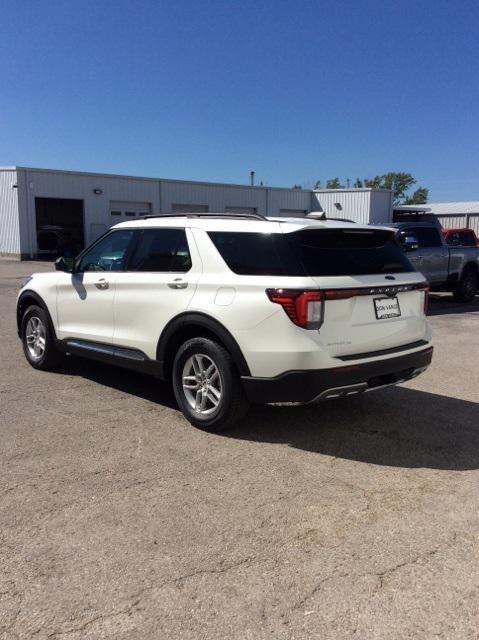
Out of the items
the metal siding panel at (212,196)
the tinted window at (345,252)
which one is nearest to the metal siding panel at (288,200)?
the metal siding panel at (212,196)

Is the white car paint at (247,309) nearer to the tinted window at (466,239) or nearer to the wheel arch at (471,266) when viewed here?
the wheel arch at (471,266)

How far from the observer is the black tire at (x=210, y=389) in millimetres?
4605

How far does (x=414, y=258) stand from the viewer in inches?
510

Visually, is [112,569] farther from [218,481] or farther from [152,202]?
[152,202]

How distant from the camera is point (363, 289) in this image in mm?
4449

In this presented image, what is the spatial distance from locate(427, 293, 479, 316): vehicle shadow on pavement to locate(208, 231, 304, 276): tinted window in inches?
352

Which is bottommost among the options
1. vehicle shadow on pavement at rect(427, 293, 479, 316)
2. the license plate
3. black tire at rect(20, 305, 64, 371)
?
vehicle shadow on pavement at rect(427, 293, 479, 316)

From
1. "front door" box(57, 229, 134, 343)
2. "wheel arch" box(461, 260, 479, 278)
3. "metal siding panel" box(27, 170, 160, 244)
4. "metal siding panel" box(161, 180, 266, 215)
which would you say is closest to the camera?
"front door" box(57, 229, 134, 343)

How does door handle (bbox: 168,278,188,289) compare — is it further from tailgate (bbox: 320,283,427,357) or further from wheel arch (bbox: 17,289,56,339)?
wheel arch (bbox: 17,289,56,339)

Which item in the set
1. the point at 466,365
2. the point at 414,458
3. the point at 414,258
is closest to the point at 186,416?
the point at 414,458

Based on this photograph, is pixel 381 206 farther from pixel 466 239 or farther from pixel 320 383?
pixel 320 383

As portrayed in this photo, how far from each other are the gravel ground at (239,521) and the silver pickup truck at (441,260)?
784 cm

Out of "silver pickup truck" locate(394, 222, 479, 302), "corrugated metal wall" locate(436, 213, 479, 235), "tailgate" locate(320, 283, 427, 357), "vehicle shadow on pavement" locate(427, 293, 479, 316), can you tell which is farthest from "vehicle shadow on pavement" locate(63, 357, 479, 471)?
"corrugated metal wall" locate(436, 213, 479, 235)

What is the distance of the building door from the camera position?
31.1m
